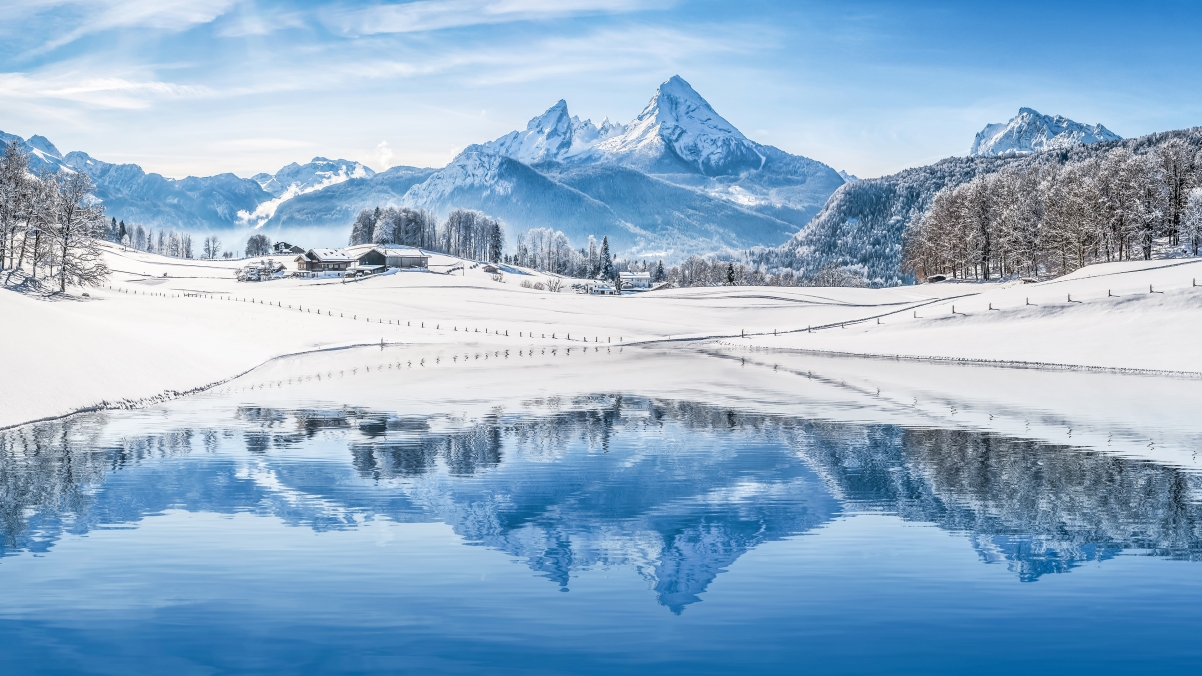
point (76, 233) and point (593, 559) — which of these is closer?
point (593, 559)

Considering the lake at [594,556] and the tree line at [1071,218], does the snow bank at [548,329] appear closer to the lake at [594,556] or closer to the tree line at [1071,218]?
the tree line at [1071,218]

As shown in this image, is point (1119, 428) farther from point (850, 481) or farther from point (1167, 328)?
point (1167, 328)

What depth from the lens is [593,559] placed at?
63.6 ft

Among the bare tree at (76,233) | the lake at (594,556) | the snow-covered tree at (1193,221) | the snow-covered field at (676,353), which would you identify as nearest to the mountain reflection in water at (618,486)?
the lake at (594,556)

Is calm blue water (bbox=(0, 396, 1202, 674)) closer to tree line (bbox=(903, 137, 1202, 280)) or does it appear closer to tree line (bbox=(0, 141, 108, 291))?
tree line (bbox=(0, 141, 108, 291))

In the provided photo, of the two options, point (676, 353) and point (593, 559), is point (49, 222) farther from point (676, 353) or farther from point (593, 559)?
point (593, 559)

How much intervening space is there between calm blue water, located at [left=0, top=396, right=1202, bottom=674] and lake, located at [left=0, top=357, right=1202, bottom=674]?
8 centimetres

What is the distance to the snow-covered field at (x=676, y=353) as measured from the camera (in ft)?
145

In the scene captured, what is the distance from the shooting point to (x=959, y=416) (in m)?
42.0

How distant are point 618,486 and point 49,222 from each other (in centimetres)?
9847

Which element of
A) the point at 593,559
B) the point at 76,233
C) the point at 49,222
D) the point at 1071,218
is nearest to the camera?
the point at 593,559

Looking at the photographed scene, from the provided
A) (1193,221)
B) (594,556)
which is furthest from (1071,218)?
(594,556)

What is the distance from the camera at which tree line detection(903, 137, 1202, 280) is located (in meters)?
126

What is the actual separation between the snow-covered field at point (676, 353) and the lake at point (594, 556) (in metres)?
10.4
